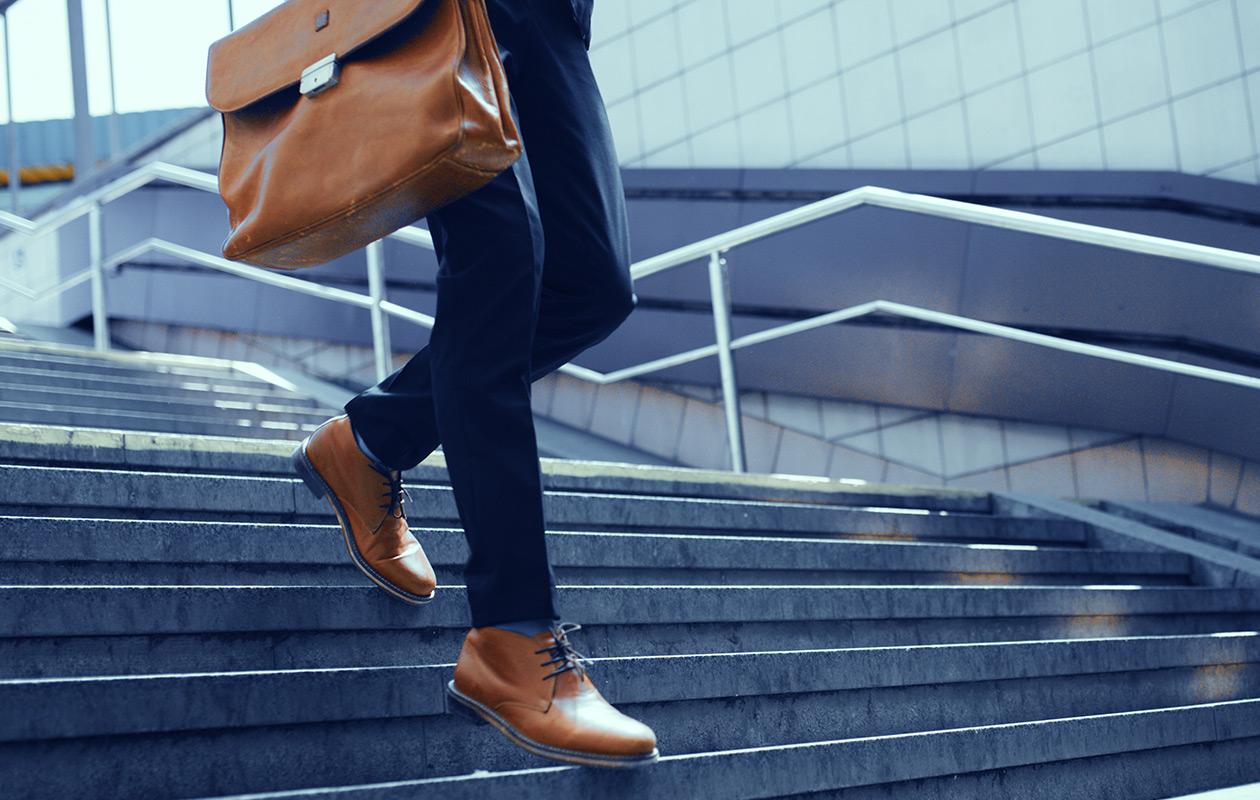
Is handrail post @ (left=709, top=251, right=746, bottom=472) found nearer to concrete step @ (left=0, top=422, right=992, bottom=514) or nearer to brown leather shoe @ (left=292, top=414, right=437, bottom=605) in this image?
concrete step @ (left=0, top=422, right=992, bottom=514)

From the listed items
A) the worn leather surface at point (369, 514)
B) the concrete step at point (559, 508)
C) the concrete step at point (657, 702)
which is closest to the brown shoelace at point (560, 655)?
the concrete step at point (657, 702)

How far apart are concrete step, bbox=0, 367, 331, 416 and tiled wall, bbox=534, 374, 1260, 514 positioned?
5.65 ft

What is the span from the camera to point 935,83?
5.77m

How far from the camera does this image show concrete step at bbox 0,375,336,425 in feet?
14.1

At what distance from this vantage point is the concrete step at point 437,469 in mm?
2570

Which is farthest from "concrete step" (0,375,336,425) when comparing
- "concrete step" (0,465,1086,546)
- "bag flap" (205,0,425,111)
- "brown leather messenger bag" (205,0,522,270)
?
"brown leather messenger bag" (205,0,522,270)

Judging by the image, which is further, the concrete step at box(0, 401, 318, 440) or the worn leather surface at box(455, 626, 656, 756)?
the concrete step at box(0, 401, 318, 440)

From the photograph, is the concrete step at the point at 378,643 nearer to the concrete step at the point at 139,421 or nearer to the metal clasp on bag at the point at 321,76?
the metal clasp on bag at the point at 321,76

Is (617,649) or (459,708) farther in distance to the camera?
(617,649)

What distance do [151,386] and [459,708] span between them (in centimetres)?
356

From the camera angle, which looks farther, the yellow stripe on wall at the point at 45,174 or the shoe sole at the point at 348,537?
the yellow stripe on wall at the point at 45,174

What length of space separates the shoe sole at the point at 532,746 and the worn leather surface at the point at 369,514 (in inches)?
13.8

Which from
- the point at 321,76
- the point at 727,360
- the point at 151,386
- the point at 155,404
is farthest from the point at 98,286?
the point at 321,76

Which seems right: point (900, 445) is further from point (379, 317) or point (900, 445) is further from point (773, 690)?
point (773, 690)
